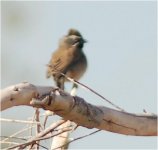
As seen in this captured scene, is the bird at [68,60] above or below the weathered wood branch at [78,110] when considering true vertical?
below

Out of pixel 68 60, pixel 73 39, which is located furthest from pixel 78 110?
pixel 73 39

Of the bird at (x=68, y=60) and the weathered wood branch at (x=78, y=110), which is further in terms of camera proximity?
the bird at (x=68, y=60)

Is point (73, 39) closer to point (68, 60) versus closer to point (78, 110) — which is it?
point (68, 60)

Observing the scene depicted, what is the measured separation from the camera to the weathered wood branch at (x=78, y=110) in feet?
7.65

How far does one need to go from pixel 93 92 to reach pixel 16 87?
0.40 metres

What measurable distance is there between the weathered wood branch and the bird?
134 centimetres

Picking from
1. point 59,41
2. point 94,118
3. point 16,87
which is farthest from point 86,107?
point 59,41

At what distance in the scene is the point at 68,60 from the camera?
14.8 ft

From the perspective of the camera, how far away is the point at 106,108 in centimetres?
273

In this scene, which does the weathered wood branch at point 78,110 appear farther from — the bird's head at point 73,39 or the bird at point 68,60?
the bird's head at point 73,39

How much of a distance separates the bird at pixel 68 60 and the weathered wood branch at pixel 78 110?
1338mm

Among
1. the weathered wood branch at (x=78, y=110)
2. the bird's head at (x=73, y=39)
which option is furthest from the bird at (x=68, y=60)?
the weathered wood branch at (x=78, y=110)

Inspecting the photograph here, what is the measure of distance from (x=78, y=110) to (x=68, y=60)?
6.29ft

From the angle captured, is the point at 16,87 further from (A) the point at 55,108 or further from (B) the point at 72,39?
(B) the point at 72,39
